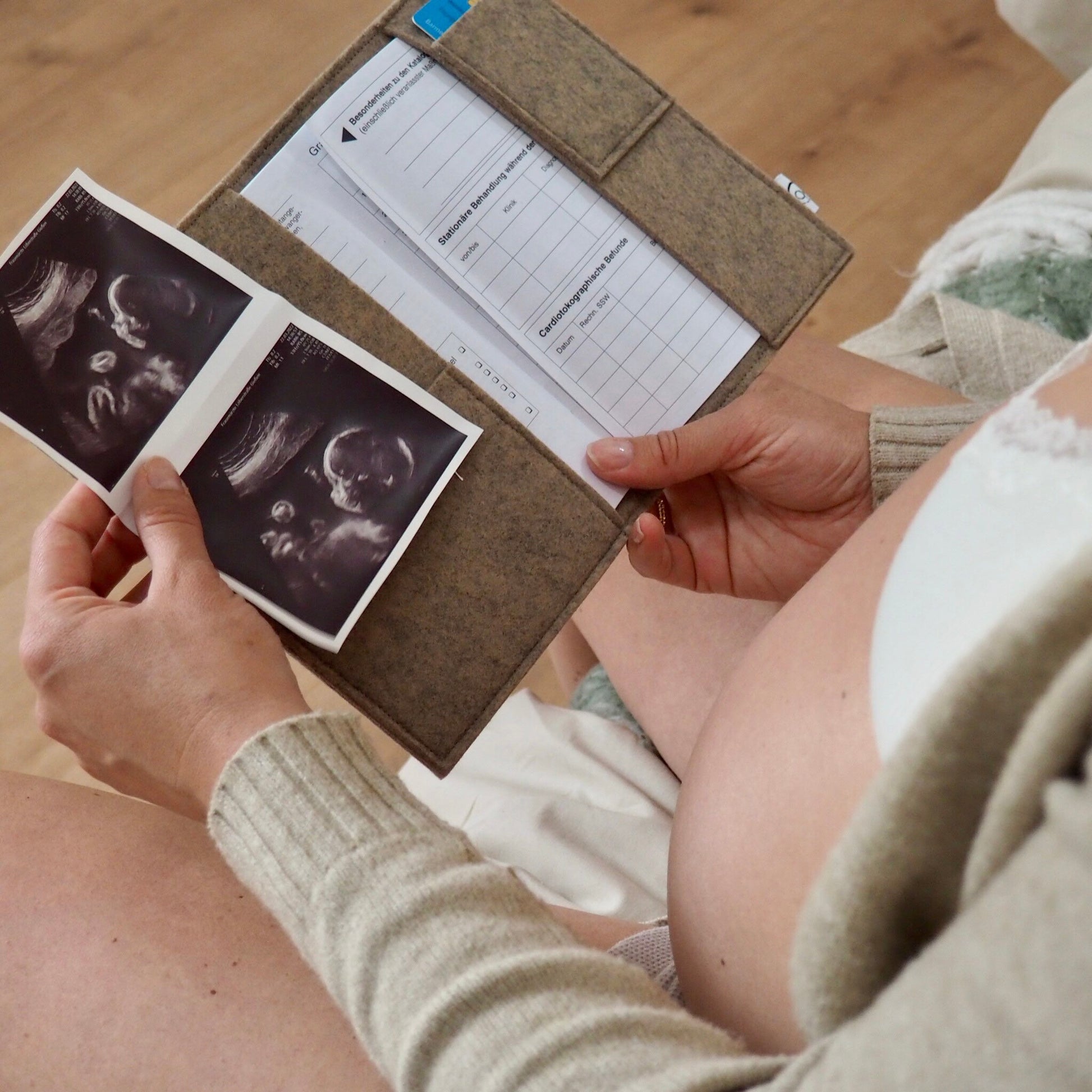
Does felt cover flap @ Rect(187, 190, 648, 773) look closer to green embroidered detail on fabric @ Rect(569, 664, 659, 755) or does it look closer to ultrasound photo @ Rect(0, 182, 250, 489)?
ultrasound photo @ Rect(0, 182, 250, 489)

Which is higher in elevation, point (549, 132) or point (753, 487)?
point (549, 132)

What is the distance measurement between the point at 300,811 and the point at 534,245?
1.23 ft

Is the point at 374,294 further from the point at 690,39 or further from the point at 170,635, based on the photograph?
the point at 690,39

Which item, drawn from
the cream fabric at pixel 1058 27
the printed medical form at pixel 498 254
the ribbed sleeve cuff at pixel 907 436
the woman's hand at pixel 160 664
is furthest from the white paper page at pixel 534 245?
the cream fabric at pixel 1058 27

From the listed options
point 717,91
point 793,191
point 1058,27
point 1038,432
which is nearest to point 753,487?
point 793,191

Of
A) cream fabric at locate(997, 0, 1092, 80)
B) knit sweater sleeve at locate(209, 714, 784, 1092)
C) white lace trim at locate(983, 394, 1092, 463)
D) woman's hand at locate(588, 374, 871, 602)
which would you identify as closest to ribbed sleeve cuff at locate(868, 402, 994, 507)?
woman's hand at locate(588, 374, 871, 602)

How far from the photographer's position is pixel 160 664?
0.53 meters

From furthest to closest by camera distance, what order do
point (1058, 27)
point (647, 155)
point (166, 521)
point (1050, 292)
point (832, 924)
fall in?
point (1058, 27) < point (1050, 292) < point (647, 155) < point (166, 521) < point (832, 924)

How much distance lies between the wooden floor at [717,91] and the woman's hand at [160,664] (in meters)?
0.64

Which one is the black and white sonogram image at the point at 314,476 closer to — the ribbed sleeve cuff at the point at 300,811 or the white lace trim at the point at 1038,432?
the ribbed sleeve cuff at the point at 300,811

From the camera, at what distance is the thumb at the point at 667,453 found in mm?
622

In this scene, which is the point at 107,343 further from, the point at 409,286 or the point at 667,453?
the point at 667,453

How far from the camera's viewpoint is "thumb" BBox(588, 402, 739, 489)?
622 millimetres

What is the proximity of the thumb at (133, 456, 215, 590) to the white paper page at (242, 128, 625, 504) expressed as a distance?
0.55 ft
